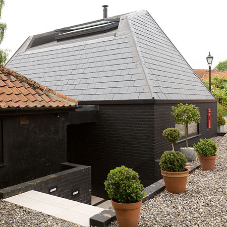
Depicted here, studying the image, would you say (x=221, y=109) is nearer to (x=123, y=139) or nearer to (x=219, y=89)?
(x=219, y=89)

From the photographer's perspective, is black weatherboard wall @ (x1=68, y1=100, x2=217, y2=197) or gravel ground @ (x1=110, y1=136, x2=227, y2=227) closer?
gravel ground @ (x1=110, y1=136, x2=227, y2=227)

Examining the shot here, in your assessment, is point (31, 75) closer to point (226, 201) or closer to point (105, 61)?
point (105, 61)

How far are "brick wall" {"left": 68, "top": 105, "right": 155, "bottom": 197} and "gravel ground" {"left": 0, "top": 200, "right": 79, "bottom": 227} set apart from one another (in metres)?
4.97

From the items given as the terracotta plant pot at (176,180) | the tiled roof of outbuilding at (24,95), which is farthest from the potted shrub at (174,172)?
the tiled roof of outbuilding at (24,95)

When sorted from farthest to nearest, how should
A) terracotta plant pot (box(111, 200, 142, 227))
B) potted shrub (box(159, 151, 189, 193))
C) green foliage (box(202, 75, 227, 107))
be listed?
green foliage (box(202, 75, 227, 107)) → potted shrub (box(159, 151, 189, 193)) → terracotta plant pot (box(111, 200, 142, 227))

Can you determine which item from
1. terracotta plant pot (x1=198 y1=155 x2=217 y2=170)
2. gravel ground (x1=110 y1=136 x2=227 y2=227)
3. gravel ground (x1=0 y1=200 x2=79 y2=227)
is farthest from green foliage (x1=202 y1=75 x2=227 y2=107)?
gravel ground (x1=0 y1=200 x2=79 y2=227)

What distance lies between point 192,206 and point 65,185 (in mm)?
3520

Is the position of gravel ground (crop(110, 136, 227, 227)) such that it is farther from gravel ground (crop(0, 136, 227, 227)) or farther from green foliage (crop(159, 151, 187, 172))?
green foliage (crop(159, 151, 187, 172))

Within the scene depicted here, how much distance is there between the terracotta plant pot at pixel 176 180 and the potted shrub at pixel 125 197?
6.57 feet

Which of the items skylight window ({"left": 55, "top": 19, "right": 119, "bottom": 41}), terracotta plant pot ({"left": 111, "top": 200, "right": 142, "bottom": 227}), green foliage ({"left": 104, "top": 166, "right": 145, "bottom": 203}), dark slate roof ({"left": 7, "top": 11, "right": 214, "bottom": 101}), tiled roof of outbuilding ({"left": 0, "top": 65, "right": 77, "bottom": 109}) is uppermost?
skylight window ({"left": 55, "top": 19, "right": 119, "bottom": 41})

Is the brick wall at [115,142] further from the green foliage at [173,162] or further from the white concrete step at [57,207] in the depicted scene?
the white concrete step at [57,207]

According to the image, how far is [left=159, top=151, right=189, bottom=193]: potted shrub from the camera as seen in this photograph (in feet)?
19.8

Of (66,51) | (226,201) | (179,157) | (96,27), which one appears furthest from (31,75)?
(226,201)

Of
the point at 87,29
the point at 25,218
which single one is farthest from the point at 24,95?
the point at 87,29
